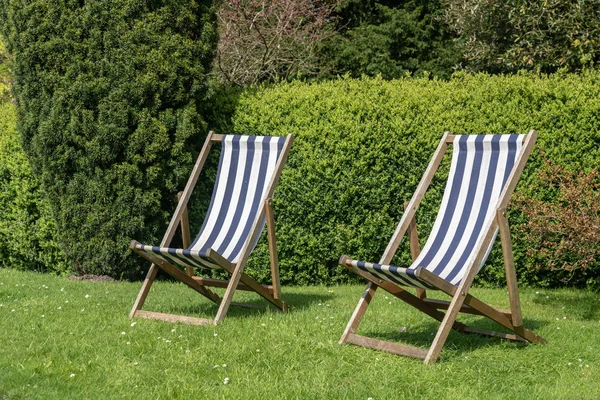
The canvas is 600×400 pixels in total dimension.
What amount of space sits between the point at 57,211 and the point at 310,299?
274cm

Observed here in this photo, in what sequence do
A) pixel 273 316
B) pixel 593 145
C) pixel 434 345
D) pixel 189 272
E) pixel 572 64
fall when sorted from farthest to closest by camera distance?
pixel 572 64, pixel 593 145, pixel 189 272, pixel 273 316, pixel 434 345

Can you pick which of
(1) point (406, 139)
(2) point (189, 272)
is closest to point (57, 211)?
(2) point (189, 272)

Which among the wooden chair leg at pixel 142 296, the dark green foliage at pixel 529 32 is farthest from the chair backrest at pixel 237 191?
the dark green foliage at pixel 529 32

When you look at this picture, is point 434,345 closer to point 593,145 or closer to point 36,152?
point 593,145

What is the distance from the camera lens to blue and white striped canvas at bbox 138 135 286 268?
6223mm

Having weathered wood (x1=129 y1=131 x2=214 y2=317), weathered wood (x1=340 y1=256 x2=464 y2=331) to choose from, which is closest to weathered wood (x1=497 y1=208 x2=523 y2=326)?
weathered wood (x1=340 y1=256 x2=464 y2=331)

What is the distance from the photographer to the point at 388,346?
4961mm

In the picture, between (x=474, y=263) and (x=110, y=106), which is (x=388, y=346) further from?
(x=110, y=106)

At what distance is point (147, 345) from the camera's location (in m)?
5.09

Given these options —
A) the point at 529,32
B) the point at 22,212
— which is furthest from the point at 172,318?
the point at 529,32

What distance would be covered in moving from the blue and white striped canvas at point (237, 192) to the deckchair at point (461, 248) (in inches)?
48.0

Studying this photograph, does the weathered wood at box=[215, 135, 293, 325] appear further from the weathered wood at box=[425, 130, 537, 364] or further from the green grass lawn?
the weathered wood at box=[425, 130, 537, 364]

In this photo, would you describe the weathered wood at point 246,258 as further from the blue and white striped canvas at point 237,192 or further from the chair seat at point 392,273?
the chair seat at point 392,273

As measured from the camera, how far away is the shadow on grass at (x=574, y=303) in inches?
268
